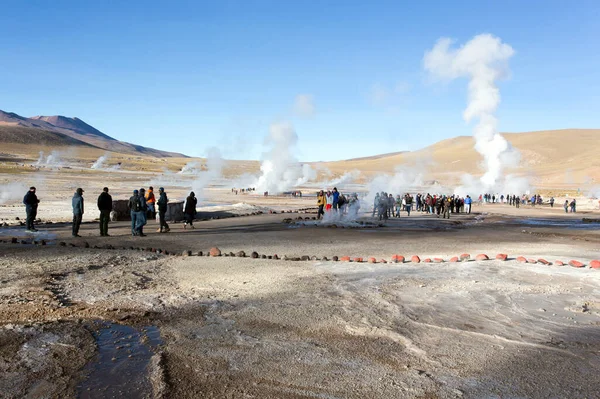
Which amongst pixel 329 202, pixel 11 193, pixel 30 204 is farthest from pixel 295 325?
pixel 11 193

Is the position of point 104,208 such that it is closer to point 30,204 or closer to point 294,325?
point 30,204

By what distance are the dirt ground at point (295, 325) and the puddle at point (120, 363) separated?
3 cm

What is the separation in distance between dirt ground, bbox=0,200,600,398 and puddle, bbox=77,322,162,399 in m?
0.03

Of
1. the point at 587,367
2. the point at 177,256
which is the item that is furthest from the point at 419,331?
the point at 177,256

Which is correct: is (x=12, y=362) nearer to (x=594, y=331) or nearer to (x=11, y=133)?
(x=594, y=331)

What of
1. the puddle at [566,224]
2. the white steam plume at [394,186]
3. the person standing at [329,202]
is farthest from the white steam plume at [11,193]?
the puddle at [566,224]

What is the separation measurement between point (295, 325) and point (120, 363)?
7.79ft

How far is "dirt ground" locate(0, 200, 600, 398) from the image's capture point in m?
5.15

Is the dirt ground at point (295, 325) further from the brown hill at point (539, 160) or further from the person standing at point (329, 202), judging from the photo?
the brown hill at point (539, 160)

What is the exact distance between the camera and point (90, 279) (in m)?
9.59

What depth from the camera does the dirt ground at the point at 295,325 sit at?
16.9ft

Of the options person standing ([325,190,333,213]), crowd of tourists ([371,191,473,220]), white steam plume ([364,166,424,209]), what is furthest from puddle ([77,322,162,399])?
white steam plume ([364,166,424,209])

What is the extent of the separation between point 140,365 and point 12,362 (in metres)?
1.34

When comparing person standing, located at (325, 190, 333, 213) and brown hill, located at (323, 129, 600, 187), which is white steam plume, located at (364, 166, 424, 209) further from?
brown hill, located at (323, 129, 600, 187)
